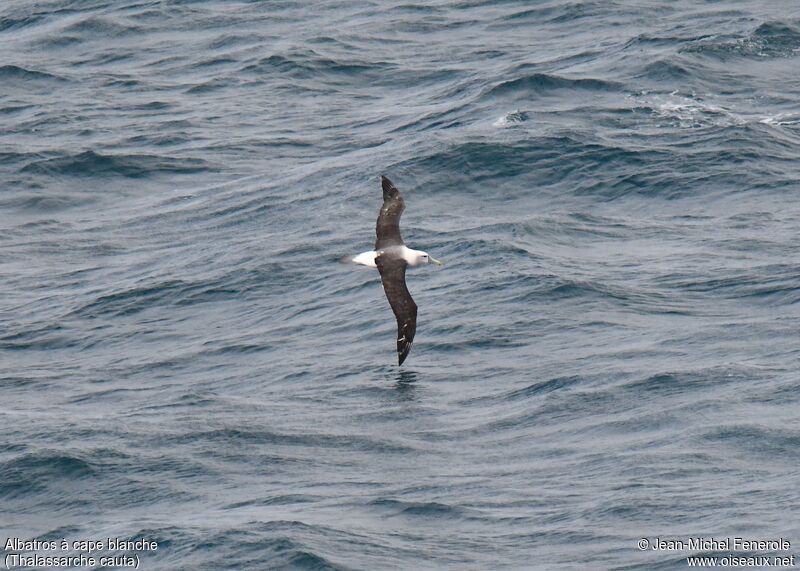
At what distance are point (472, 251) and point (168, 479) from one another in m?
9.28

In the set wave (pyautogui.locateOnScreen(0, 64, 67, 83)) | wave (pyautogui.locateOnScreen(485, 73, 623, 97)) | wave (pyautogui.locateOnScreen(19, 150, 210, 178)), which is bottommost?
wave (pyautogui.locateOnScreen(19, 150, 210, 178))

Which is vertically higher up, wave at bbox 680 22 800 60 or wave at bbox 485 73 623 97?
wave at bbox 680 22 800 60

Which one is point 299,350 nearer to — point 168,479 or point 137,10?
point 168,479

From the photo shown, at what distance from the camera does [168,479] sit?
20312mm

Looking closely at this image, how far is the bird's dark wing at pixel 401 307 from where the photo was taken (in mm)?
22594

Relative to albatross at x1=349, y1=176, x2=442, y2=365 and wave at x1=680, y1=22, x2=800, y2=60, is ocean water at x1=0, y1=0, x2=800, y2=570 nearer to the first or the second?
wave at x1=680, y1=22, x2=800, y2=60

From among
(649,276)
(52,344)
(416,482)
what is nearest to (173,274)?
(52,344)

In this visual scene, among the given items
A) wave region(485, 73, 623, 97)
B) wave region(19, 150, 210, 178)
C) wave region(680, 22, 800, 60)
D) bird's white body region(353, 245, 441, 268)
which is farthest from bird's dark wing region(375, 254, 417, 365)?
wave region(680, 22, 800, 60)

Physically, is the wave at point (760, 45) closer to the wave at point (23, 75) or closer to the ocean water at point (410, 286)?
the ocean water at point (410, 286)

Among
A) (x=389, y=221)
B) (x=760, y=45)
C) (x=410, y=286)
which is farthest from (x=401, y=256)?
(x=760, y=45)

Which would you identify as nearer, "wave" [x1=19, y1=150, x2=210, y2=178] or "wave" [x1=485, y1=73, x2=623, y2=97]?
"wave" [x1=19, y1=150, x2=210, y2=178]

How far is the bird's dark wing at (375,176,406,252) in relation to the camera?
76.7 ft

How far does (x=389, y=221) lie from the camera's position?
77.5 ft

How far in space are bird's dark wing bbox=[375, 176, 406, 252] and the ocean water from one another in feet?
5.92
